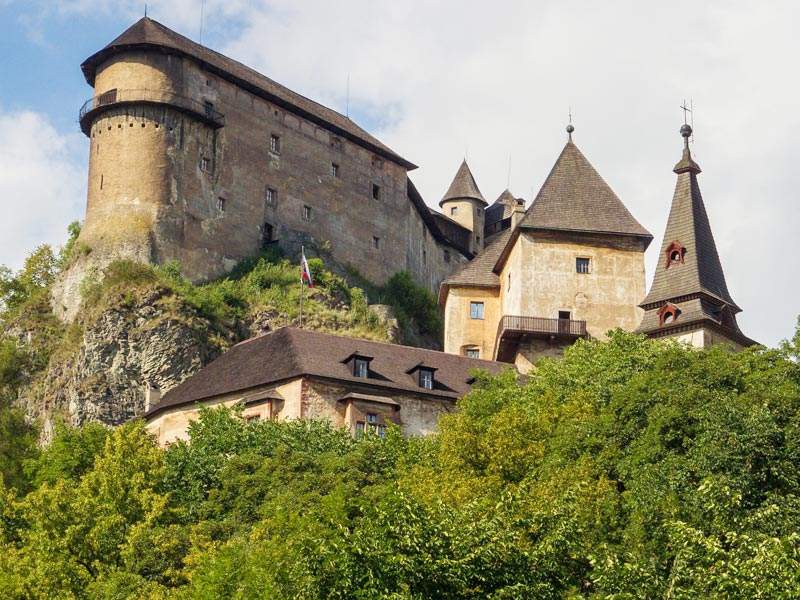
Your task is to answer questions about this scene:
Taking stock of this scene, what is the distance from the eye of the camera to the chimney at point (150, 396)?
236ft

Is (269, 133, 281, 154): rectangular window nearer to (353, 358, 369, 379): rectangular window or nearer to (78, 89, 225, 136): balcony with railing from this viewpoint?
(78, 89, 225, 136): balcony with railing

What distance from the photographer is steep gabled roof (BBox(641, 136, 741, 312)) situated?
68.0 meters

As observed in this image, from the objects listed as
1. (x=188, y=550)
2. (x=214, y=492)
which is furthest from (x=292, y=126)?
(x=188, y=550)

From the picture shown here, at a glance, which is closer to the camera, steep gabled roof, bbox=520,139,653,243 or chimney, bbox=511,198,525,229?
steep gabled roof, bbox=520,139,653,243

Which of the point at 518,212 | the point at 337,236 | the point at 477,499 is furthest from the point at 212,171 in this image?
the point at 477,499

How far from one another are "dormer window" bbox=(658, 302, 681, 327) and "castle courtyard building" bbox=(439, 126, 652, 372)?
3.39 m

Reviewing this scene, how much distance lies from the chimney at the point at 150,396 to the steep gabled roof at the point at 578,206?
1759 centimetres

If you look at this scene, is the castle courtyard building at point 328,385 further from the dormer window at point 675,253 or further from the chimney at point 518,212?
the chimney at point 518,212

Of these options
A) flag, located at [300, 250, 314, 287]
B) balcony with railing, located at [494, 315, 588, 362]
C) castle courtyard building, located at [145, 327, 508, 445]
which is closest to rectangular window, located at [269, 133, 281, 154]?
flag, located at [300, 250, 314, 287]

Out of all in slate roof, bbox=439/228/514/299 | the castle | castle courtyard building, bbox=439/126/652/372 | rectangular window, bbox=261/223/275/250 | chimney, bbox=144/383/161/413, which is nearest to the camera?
the castle

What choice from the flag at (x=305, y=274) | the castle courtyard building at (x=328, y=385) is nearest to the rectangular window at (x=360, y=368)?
the castle courtyard building at (x=328, y=385)

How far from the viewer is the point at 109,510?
4938 centimetres

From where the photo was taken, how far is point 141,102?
3295 inches

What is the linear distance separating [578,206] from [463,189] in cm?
4273
